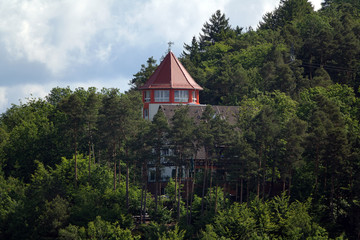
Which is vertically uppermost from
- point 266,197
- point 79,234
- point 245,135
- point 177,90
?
point 177,90

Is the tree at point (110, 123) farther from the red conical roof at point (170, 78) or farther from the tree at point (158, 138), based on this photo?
the red conical roof at point (170, 78)

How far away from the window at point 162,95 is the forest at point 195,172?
11.7 meters

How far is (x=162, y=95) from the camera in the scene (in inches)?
3029

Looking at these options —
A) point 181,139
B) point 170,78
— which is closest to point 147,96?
point 170,78

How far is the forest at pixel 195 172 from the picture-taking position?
51.2 meters

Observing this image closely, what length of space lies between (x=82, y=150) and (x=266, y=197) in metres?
27.7

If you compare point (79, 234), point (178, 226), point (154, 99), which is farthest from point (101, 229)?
point (154, 99)

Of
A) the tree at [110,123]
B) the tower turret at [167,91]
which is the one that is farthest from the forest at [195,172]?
the tower turret at [167,91]

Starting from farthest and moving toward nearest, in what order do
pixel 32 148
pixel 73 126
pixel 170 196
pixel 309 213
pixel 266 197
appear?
1. pixel 32 148
2. pixel 73 126
3. pixel 170 196
4. pixel 266 197
5. pixel 309 213

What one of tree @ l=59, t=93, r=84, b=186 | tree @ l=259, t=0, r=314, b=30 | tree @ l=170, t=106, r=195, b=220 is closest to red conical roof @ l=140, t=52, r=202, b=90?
tree @ l=59, t=93, r=84, b=186

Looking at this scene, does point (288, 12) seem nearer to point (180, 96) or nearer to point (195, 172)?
point (180, 96)

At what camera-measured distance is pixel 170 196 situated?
194 feet

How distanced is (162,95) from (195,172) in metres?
19.4

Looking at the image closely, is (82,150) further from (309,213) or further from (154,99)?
(309,213)
